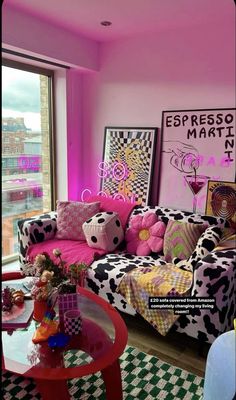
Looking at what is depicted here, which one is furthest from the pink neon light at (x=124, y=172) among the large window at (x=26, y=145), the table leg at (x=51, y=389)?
the table leg at (x=51, y=389)

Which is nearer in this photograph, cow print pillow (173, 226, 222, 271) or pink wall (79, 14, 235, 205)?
cow print pillow (173, 226, 222, 271)

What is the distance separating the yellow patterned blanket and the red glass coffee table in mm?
340

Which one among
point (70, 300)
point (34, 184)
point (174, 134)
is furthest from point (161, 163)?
point (70, 300)

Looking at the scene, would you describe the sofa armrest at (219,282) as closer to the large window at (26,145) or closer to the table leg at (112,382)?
the table leg at (112,382)

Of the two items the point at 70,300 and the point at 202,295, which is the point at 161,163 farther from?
the point at 70,300

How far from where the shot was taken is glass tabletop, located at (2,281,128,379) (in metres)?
1.28

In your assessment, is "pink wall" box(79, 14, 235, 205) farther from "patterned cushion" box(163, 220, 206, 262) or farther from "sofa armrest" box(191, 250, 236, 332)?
"sofa armrest" box(191, 250, 236, 332)

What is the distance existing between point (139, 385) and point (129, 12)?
238cm

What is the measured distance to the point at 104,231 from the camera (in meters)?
2.44

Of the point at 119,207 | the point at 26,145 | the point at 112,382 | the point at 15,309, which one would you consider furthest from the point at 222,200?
the point at 26,145

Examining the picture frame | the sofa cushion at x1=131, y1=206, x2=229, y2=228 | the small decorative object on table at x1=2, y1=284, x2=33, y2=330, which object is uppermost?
the picture frame

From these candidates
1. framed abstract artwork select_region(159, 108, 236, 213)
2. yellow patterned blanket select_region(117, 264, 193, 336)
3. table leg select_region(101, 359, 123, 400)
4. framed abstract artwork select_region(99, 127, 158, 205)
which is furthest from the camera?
framed abstract artwork select_region(99, 127, 158, 205)

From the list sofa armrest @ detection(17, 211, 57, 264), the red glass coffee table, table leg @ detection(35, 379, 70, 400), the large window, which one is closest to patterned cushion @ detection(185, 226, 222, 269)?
the red glass coffee table

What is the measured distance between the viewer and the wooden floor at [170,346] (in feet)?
5.87
